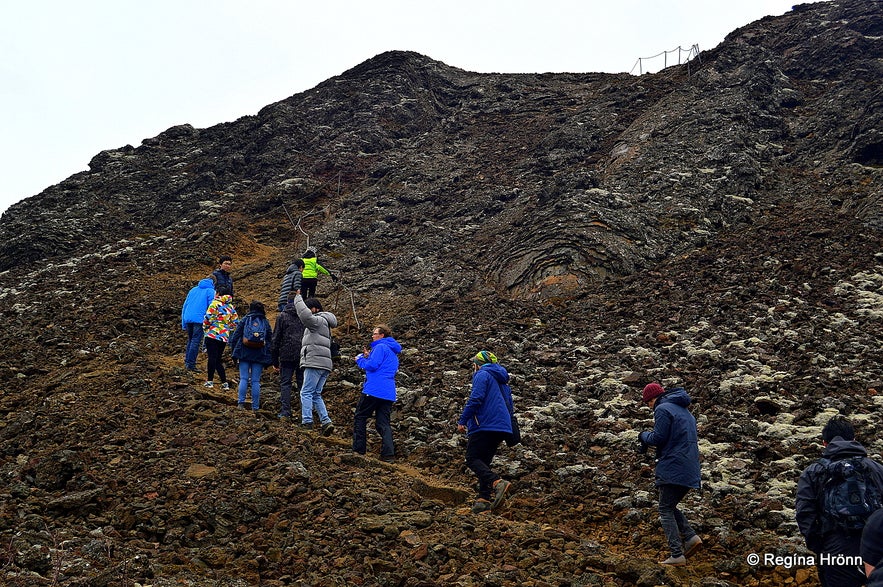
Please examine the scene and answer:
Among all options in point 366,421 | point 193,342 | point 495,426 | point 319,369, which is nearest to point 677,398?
point 495,426

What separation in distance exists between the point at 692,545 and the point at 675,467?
82cm

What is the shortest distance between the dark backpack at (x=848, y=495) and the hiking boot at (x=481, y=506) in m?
3.54

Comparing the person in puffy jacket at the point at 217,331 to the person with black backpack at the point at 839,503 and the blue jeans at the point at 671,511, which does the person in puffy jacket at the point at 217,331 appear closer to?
the blue jeans at the point at 671,511

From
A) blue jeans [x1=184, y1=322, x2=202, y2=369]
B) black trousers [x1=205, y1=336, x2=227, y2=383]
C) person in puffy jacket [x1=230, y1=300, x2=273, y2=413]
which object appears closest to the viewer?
person in puffy jacket [x1=230, y1=300, x2=273, y2=413]

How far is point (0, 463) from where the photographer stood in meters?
7.86

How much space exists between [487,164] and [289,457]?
63.7 feet

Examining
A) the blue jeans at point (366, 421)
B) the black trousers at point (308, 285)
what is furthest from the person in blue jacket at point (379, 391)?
the black trousers at point (308, 285)

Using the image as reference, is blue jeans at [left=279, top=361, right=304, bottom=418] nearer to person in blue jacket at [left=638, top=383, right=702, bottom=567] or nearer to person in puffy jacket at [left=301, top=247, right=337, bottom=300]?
person in puffy jacket at [left=301, top=247, right=337, bottom=300]

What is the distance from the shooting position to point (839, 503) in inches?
198

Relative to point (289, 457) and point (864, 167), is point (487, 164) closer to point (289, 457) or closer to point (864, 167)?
point (864, 167)

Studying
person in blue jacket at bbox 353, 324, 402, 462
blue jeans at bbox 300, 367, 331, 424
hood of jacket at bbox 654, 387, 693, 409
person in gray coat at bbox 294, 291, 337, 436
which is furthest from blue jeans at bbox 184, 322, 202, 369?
hood of jacket at bbox 654, 387, 693, 409

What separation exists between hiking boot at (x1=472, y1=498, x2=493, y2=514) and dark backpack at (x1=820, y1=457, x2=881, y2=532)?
3538 mm

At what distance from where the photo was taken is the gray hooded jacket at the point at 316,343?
10.1m

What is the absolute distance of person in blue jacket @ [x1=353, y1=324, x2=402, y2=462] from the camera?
9.38 metres
